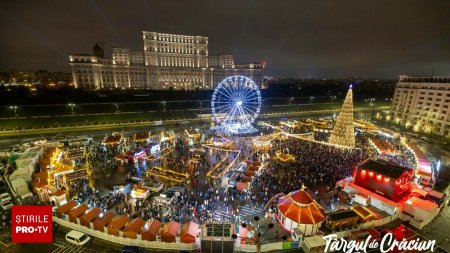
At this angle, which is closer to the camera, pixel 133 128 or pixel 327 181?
pixel 327 181

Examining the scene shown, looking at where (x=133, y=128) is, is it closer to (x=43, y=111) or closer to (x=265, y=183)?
(x=43, y=111)

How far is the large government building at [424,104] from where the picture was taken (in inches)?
1598

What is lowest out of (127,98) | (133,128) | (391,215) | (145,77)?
(391,215)

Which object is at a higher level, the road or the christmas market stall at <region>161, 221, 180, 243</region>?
the christmas market stall at <region>161, 221, 180, 243</region>

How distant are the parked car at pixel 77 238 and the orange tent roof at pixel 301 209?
12.3 metres

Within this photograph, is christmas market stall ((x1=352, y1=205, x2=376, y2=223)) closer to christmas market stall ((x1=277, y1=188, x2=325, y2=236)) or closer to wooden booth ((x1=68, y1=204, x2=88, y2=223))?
christmas market stall ((x1=277, y1=188, x2=325, y2=236))

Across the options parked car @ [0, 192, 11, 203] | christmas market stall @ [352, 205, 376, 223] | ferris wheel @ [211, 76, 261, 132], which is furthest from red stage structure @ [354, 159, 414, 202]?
parked car @ [0, 192, 11, 203]

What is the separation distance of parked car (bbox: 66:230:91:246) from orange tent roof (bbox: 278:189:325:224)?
482 inches

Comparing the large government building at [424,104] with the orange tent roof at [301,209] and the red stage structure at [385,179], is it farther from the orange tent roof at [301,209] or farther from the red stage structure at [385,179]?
the orange tent roof at [301,209]

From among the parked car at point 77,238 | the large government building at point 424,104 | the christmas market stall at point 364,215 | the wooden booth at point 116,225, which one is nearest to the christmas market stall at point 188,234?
the wooden booth at point 116,225

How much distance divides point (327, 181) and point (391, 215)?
5.85 m

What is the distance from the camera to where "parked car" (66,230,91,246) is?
13.4 meters

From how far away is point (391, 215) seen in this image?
16.5 metres

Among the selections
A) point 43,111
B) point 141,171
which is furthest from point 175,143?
point 43,111
